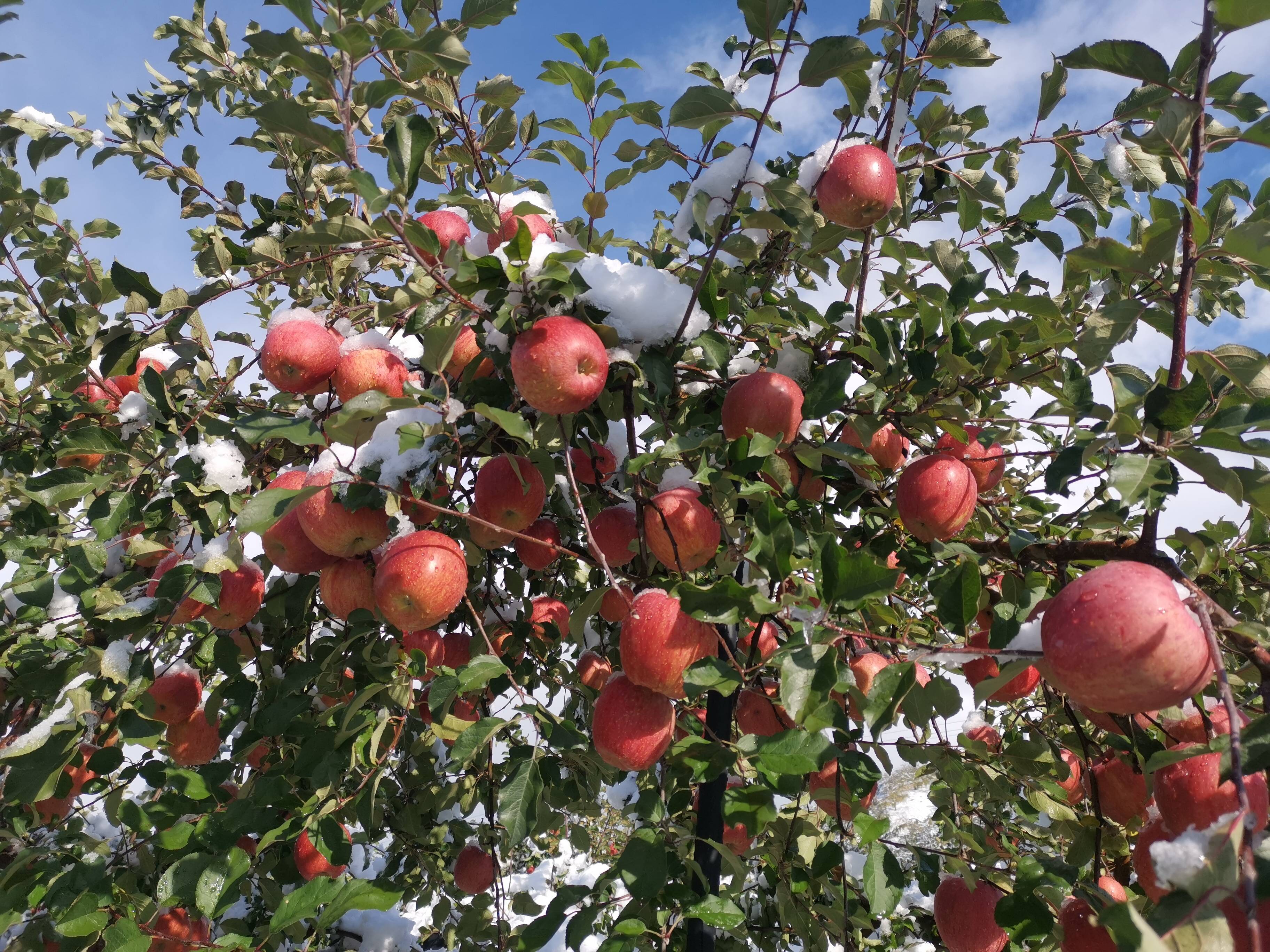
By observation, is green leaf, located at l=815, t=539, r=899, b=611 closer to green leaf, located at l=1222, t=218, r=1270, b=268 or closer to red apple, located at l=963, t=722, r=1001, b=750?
green leaf, located at l=1222, t=218, r=1270, b=268

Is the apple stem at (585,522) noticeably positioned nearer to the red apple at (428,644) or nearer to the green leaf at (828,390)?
the green leaf at (828,390)

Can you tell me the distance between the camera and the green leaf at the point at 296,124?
1.26 meters

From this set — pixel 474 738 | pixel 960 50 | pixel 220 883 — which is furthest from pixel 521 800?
pixel 960 50

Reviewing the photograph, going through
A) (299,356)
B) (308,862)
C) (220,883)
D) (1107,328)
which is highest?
(1107,328)

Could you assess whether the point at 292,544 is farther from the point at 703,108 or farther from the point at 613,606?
the point at 703,108

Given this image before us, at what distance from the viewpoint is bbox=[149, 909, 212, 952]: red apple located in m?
1.77

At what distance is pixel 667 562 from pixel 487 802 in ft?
4.02

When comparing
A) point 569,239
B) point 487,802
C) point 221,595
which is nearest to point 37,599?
point 221,595

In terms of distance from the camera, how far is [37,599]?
1.57 metres

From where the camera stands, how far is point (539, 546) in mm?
1904

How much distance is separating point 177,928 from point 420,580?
4.56ft

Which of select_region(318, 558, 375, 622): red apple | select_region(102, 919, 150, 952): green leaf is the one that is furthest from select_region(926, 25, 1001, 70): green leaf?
select_region(102, 919, 150, 952): green leaf

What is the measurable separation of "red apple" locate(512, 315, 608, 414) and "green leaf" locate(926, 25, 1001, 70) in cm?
104

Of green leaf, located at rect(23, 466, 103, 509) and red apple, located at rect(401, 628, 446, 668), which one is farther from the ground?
green leaf, located at rect(23, 466, 103, 509)
